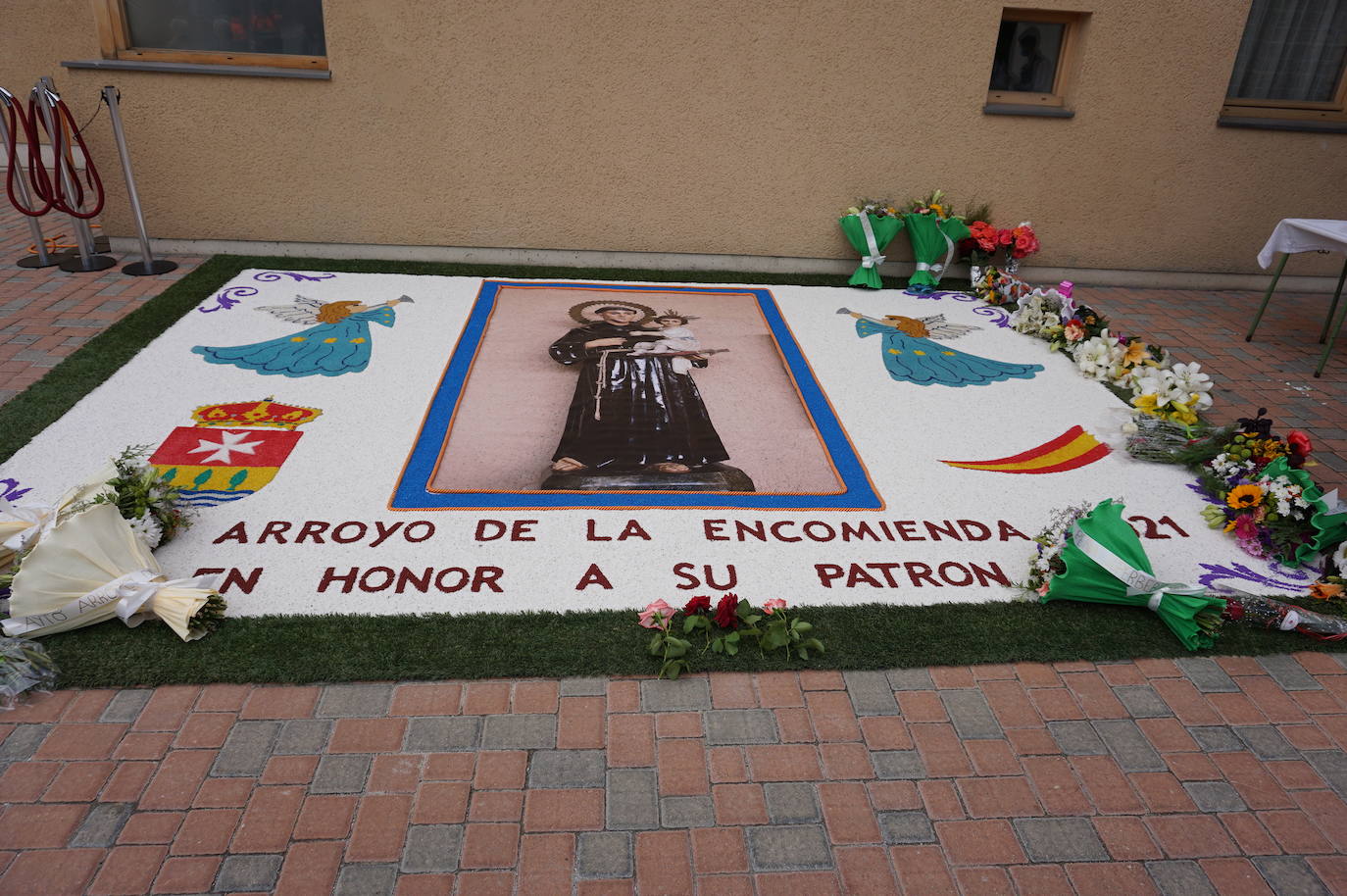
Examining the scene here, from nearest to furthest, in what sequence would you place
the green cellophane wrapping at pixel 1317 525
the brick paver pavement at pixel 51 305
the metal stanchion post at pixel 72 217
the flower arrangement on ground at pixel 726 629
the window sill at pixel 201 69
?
the flower arrangement on ground at pixel 726 629
the green cellophane wrapping at pixel 1317 525
the brick paver pavement at pixel 51 305
the metal stanchion post at pixel 72 217
the window sill at pixel 201 69

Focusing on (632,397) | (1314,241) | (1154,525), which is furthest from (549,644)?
(1314,241)

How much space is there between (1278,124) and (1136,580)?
5.24m

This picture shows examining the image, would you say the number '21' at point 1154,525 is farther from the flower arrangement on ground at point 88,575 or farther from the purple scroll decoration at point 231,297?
the purple scroll decoration at point 231,297

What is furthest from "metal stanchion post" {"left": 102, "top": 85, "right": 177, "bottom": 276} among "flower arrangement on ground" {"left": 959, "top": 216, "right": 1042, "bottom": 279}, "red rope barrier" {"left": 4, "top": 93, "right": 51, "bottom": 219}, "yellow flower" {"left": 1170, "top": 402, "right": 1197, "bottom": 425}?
"yellow flower" {"left": 1170, "top": 402, "right": 1197, "bottom": 425}

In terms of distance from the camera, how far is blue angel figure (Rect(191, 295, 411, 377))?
477 centimetres

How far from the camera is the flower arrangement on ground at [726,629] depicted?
9.31ft

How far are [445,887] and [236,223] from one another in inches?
225

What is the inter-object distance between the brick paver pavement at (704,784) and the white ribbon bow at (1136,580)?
0.25 metres

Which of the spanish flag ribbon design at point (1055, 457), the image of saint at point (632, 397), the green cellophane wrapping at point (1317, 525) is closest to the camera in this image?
the green cellophane wrapping at point (1317, 525)

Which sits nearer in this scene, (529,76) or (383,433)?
(383,433)

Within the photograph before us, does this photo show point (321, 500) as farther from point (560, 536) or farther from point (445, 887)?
point (445, 887)

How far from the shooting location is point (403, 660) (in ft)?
9.04

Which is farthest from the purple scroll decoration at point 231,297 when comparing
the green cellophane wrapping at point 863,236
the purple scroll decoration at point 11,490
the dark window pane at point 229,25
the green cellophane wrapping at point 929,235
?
the green cellophane wrapping at point 929,235

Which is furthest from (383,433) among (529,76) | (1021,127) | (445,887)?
(1021,127)
